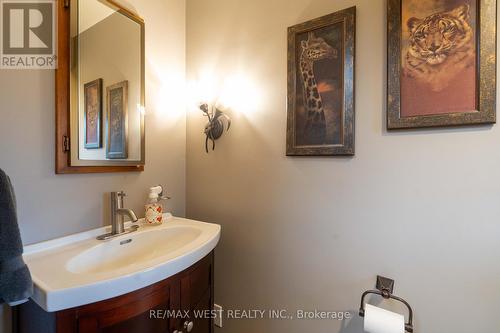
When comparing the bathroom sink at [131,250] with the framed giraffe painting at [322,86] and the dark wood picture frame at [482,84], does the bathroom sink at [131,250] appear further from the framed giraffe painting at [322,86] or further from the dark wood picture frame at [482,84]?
the dark wood picture frame at [482,84]

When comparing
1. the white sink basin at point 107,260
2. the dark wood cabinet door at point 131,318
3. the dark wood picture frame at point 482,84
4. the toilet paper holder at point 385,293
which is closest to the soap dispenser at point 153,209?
the white sink basin at point 107,260

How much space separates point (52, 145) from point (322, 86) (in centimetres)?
118

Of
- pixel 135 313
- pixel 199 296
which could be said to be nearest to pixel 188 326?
pixel 199 296

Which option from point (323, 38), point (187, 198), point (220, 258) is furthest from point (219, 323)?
point (323, 38)

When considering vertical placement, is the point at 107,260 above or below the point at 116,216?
below

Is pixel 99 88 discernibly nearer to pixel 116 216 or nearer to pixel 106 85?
pixel 106 85

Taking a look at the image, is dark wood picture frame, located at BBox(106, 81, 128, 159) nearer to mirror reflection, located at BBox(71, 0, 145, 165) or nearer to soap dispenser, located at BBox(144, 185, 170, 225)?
mirror reflection, located at BBox(71, 0, 145, 165)

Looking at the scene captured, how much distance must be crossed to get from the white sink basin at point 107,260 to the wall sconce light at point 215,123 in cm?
52

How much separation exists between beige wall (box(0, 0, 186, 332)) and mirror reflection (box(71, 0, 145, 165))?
75 mm

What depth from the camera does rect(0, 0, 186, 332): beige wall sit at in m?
0.89

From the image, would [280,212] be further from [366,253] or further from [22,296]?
[22,296]

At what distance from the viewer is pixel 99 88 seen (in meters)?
1.12

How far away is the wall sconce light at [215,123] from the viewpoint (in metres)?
1.39

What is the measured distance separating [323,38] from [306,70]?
15 centimetres
